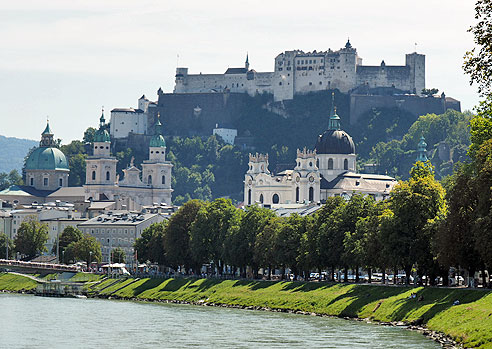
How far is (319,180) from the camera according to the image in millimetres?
190250

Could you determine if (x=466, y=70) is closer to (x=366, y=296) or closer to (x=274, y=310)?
(x=366, y=296)

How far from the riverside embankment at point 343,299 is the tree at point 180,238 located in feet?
13.2

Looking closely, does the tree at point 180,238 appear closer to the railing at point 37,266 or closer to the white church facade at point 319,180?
the railing at point 37,266

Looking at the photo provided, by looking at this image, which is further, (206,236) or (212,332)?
(206,236)

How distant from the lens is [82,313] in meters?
93.2

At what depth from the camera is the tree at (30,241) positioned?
526 ft

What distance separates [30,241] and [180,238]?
40054 mm

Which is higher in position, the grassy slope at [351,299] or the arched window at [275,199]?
the arched window at [275,199]

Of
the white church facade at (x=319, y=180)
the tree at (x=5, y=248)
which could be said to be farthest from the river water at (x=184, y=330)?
the white church facade at (x=319, y=180)

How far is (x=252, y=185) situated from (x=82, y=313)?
106m

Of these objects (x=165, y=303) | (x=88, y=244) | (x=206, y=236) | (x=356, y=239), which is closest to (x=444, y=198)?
(x=356, y=239)

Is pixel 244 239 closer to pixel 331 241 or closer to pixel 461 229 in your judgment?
pixel 331 241

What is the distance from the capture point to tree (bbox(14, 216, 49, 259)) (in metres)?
160

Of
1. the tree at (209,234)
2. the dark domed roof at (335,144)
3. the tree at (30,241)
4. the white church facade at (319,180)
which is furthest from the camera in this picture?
the dark domed roof at (335,144)
